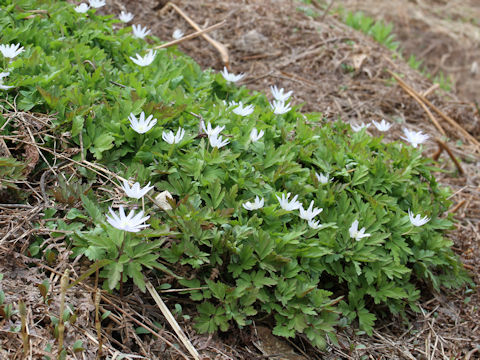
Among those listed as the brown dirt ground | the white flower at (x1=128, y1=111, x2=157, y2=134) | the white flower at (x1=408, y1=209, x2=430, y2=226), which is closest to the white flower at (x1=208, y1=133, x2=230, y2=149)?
the white flower at (x1=128, y1=111, x2=157, y2=134)

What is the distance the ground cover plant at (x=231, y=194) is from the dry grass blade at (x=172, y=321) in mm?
120

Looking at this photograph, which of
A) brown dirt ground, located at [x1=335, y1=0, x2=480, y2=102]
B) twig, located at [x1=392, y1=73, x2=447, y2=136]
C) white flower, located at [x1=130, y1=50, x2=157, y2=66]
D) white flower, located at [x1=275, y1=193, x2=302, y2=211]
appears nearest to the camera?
white flower, located at [x1=275, y1=193, x2=302, y2=211]

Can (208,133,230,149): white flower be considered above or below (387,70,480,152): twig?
above

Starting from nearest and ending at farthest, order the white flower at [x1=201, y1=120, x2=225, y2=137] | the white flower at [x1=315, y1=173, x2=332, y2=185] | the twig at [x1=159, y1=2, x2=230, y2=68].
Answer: the white flower at [x1=201, y1=120, x2=225, y2=137]
the white flower at [x1=315, y1=173, x2=332, y2=185]
the twig at [x1=159, y1=2, x2=230, y2=68]

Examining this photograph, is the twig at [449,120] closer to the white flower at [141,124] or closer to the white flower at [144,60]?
the white flower at [144,60]

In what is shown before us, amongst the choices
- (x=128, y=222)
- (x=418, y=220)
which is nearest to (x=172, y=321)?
(x=128, y=222)

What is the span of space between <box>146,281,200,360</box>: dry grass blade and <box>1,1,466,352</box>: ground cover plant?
0.12 metres

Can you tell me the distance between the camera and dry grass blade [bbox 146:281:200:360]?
192 centimetres

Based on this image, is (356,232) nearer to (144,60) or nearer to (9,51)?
(144,60)

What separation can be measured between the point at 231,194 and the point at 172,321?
62cm

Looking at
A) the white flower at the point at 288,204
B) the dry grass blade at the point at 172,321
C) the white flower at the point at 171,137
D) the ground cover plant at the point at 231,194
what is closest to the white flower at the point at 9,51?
the ground cover plant at the point at 231,194

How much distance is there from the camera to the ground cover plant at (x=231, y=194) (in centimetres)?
210

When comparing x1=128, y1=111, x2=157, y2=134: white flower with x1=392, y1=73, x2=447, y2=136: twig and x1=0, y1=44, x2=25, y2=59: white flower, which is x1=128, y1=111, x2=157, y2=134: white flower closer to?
x1=0, y1=44, x2=25, y2=59: white flower

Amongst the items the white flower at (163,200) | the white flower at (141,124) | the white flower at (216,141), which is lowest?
the white flower at (163,200)
